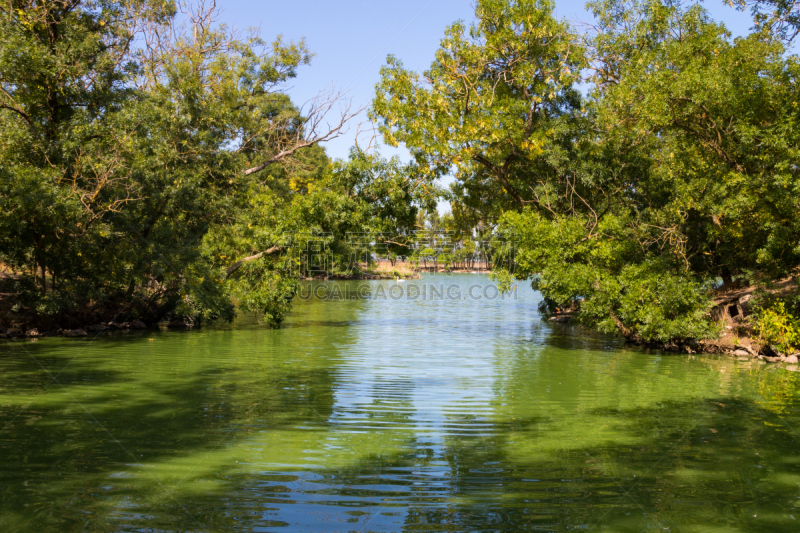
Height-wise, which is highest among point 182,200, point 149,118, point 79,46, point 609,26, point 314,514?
point 609,26

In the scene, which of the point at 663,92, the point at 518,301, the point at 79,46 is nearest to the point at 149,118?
the point at 79,46

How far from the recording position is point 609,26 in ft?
83.3

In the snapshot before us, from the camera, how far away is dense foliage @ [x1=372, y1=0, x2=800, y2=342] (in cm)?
1662

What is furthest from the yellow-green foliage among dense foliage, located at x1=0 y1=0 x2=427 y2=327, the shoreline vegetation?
dense foliage, located at x1=0 y1=0 x2=427 y2=327

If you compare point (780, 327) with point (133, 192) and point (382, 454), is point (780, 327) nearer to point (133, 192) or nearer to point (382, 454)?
point (382, 454)

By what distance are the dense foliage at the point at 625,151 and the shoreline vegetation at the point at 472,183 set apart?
0.08 metres

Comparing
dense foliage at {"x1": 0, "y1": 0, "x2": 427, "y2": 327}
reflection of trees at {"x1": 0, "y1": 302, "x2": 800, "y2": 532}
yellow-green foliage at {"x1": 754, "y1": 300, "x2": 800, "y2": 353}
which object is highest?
dense foliage at {"x1": 0, "y1": 0, "x2": 427, "y2": 327}

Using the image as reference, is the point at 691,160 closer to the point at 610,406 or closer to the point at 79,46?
the point at 610,406

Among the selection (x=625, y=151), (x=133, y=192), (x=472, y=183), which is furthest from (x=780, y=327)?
(x=133, y=192)

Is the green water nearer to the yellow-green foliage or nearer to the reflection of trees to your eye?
the reflection of trees

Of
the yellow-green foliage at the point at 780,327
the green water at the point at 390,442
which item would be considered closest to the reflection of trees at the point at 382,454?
the green water at the point at 390,442

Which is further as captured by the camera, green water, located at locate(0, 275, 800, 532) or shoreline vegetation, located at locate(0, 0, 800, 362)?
shoreline vegetation, located at locate(0, 0, 800, 362)

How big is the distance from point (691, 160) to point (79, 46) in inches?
760

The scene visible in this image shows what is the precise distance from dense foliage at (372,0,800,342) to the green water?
10.6 feet
